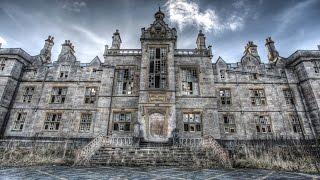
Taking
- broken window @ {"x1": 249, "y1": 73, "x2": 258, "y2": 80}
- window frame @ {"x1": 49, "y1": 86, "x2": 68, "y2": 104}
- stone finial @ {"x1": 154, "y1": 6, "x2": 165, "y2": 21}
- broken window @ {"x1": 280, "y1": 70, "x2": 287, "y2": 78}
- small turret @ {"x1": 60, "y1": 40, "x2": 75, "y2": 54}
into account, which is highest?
stone finial @ {"x1": 154, "y1": 6, "x2": 165, "y2": 21}

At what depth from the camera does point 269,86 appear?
22000 millimetres

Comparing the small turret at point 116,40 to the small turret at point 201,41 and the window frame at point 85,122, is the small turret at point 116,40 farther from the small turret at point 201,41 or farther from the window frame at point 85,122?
the small turret at point 201,41

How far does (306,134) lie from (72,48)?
28.0 metres

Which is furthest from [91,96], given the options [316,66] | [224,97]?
[316,66]

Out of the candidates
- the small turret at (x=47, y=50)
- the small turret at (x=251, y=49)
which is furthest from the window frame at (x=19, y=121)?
the small turret at (x=251, y=49)

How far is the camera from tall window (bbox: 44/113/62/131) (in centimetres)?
2047

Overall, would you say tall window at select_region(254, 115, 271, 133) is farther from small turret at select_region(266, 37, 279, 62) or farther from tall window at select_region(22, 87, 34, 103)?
tall window at select_region(22, 87, 34, 103)

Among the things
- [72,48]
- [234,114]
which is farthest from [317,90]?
[72,48]

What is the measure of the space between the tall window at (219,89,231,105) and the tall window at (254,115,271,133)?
313 cm

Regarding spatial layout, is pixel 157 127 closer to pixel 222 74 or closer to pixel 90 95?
pixel 90 95

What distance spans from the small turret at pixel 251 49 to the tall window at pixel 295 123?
813 centimetres

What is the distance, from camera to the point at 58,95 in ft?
71.9

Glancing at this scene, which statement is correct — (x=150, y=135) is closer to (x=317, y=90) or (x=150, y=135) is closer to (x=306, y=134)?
(x=306, y=134)

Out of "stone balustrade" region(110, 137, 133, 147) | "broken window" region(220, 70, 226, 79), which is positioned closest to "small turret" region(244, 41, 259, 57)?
"broken window" region(220, 70, 226, 79)
